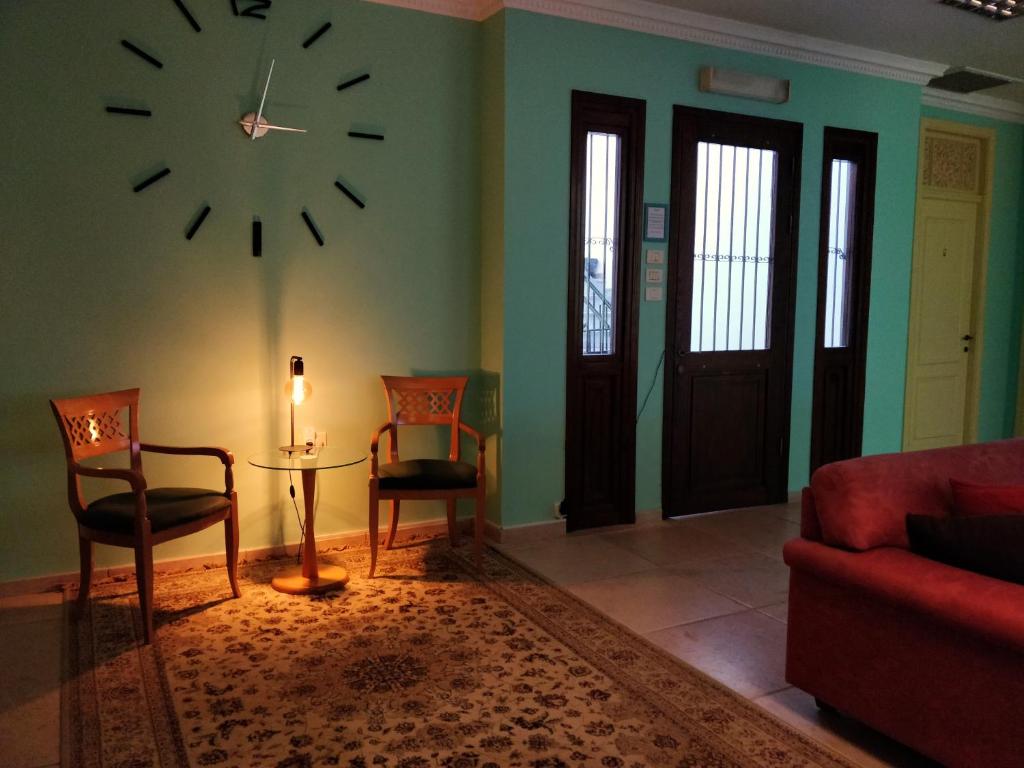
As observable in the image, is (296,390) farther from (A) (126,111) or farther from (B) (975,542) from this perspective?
(B) (975,542)

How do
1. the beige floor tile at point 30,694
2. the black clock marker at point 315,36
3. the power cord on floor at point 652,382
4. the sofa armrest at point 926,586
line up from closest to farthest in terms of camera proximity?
1. the sofa armrest at point 926,586
2. the beige floor tile at point 30,694
3. the black clock marker at point 315,36
4. the power cord on floor at point 652,382

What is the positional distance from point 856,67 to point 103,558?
503 centimetres

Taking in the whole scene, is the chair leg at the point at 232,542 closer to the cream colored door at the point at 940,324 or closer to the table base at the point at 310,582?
the table base at the point at 310,582

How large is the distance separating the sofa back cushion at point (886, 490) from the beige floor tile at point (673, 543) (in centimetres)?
162

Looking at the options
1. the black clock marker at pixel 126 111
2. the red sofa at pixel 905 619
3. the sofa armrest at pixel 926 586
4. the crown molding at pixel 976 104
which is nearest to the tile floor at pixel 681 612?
the red sofa at pixel 905 619

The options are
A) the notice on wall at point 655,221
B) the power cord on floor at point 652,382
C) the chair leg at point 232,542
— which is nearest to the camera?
the chair leg at point 232,542

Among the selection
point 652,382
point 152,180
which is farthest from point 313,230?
point 652,382

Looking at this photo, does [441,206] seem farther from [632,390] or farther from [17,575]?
[17,575]

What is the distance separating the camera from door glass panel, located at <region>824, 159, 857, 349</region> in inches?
209

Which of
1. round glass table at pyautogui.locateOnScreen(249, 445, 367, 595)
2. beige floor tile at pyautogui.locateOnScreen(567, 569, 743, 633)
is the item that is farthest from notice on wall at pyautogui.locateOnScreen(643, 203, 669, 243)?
round glass table at pyautogui.locateOnScreen(249, 445, 367, 595)

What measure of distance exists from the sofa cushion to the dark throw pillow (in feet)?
0.56

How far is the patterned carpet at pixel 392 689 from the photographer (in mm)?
2443

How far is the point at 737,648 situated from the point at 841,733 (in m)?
0.61

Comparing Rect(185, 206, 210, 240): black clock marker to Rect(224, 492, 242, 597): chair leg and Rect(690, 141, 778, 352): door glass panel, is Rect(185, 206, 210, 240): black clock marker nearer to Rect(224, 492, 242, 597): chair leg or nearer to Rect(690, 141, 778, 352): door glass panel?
Rect(224, 492, 242, 597): chair leg
